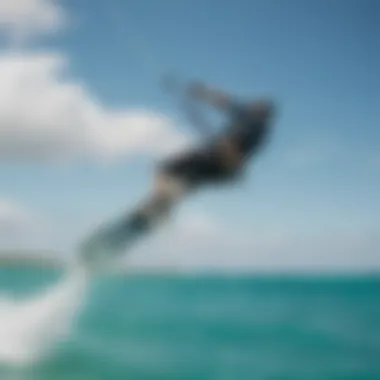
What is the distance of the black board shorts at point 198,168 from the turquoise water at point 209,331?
0.29 meters

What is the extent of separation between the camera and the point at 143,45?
204 cm

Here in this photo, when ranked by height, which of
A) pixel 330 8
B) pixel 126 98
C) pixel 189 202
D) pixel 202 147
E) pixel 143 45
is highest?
pixel 330 8

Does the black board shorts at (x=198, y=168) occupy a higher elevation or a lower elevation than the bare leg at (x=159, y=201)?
higher

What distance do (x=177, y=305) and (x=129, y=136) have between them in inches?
20.1

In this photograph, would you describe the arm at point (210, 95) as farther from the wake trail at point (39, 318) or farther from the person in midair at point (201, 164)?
the wake trail at point (39, 318)

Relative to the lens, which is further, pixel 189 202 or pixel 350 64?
pixel 350 64

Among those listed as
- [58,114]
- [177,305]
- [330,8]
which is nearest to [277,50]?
[330,8]

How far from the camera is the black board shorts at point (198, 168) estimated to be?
2.02 meters

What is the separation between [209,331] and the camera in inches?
81.1

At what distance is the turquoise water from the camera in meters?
2.00

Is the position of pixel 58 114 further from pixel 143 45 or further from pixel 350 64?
pixel 350 64

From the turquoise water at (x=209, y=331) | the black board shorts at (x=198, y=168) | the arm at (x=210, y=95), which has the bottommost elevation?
the turquoise water at (x=209, y=331)

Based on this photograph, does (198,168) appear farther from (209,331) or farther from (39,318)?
(39,318)

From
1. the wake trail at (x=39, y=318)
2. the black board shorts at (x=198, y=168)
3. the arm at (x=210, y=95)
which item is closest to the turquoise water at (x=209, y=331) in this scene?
the wake trail at (x=39, y=318)
